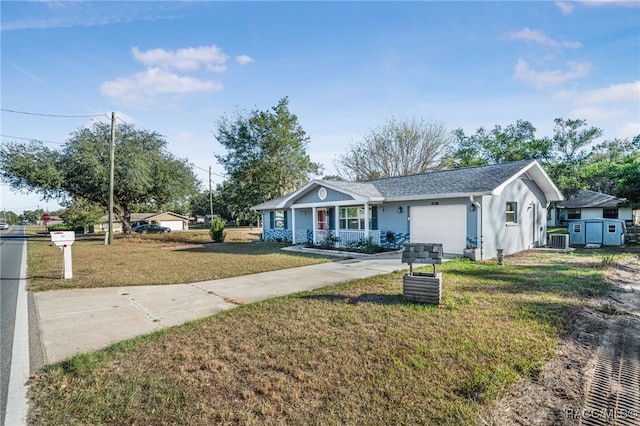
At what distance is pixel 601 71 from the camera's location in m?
12.1

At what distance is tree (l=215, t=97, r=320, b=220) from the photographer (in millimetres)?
32625

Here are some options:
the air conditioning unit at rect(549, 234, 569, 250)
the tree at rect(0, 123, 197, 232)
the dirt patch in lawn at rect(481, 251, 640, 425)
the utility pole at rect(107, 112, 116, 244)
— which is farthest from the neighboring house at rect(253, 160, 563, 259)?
the tree at rect(0, 123, 197, 232)

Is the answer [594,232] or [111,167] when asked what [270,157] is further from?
[594,232]

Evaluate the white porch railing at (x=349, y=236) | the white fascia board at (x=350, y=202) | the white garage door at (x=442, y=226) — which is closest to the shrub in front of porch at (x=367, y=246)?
the white porch railing at (x=349, y=236)

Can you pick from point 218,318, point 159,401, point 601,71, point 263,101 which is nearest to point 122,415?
point 159,401

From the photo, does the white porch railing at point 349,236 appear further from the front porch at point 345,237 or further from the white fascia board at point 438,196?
the white fascia board at point 438,196

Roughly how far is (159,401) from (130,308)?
144 inches

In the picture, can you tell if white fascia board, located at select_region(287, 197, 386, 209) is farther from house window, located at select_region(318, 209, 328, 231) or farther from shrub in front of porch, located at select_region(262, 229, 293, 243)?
shrub in front of porch, located at select_region(262, 229, 293, 243)

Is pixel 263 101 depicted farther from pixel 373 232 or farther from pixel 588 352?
pixel 588 352

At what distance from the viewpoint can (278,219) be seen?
2173cm

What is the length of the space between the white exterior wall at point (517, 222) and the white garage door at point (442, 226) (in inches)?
33.7

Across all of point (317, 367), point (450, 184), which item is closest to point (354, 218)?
point (450, 184)

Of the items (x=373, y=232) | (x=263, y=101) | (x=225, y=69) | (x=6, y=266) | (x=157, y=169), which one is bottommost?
(x=6, y=266)

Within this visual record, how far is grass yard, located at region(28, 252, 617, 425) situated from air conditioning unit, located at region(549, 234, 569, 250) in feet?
34.7
